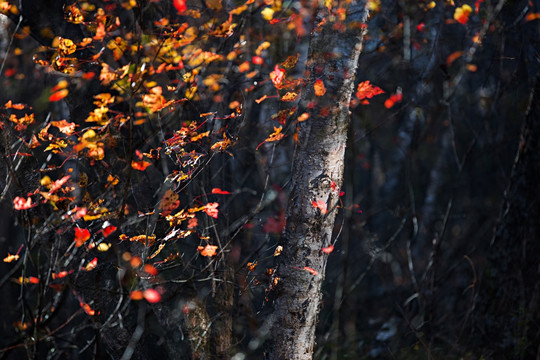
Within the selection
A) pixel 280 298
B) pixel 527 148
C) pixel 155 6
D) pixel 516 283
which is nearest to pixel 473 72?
pixel 527 148

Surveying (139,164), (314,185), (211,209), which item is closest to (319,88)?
(314,185)

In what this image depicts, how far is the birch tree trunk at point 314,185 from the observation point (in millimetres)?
3018

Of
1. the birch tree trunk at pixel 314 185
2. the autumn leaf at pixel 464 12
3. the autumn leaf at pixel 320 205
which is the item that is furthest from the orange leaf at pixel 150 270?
the autumn leaf at pixel 464 12

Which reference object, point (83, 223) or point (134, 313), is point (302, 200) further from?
point (134, 313)

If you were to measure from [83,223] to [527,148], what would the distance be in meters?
4.09

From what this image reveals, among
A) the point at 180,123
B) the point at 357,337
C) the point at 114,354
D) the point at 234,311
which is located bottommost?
the point at 357,337

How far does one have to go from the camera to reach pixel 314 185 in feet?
A: 9.93

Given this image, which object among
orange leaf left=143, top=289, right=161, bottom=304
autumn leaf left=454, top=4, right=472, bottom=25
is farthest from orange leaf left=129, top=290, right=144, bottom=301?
autumn leaf left=454, top=4, right=472, bottom=25

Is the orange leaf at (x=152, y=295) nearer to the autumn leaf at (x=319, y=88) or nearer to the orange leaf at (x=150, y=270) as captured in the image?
the orange leaf at (x=150, y=270)

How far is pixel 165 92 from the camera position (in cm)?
415

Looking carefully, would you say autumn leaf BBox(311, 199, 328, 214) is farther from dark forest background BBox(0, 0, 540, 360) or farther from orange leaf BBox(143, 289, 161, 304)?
orange leaf BBox(143, 289, 161, 304)

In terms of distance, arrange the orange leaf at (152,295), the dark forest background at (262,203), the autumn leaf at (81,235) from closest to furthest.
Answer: the autumn leaf at (81,235), the orange leaf at (152,295), the dark forest background at (262,203)

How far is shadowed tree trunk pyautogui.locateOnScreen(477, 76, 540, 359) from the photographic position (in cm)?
431

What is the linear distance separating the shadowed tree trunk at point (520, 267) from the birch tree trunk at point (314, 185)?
2.38 meters
